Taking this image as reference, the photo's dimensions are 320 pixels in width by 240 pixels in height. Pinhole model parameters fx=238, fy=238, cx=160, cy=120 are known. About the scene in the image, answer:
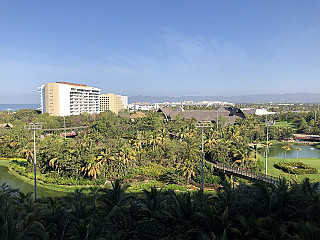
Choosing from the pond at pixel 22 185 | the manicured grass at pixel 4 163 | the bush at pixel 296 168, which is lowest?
the pond at pixel 22 185

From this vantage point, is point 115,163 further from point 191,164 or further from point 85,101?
point 85,101

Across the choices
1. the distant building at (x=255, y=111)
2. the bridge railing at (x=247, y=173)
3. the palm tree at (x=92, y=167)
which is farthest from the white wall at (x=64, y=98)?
the bridge railing at (x=247, y=173)

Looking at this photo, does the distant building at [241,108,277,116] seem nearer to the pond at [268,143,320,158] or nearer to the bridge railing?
the pond at [268,143,320,158]

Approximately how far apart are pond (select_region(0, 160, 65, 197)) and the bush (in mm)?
22418

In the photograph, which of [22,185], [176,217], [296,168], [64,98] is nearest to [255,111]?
[296,168]

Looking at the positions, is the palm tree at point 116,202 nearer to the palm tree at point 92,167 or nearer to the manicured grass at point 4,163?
the palm tree at point 92,167

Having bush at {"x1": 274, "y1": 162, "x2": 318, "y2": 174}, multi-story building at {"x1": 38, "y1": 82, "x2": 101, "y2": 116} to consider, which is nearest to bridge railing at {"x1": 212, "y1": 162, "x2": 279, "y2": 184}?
bush at {"x1": 274, "y1": 162, "x2": 318, "y2": 174}

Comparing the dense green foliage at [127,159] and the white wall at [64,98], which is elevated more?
the white wall at [64,98]

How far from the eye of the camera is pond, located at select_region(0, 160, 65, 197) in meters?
20.2

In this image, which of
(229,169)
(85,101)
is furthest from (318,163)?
(85,101)

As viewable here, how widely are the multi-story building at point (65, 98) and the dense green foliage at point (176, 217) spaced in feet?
209

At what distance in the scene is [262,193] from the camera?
1037cm

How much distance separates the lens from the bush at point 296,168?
2439 centimetres

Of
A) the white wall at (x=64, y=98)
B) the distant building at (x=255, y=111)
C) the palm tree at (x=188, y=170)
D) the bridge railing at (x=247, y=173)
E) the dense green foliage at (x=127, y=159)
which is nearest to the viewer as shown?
the bridge railing at (x=247, y=173)
